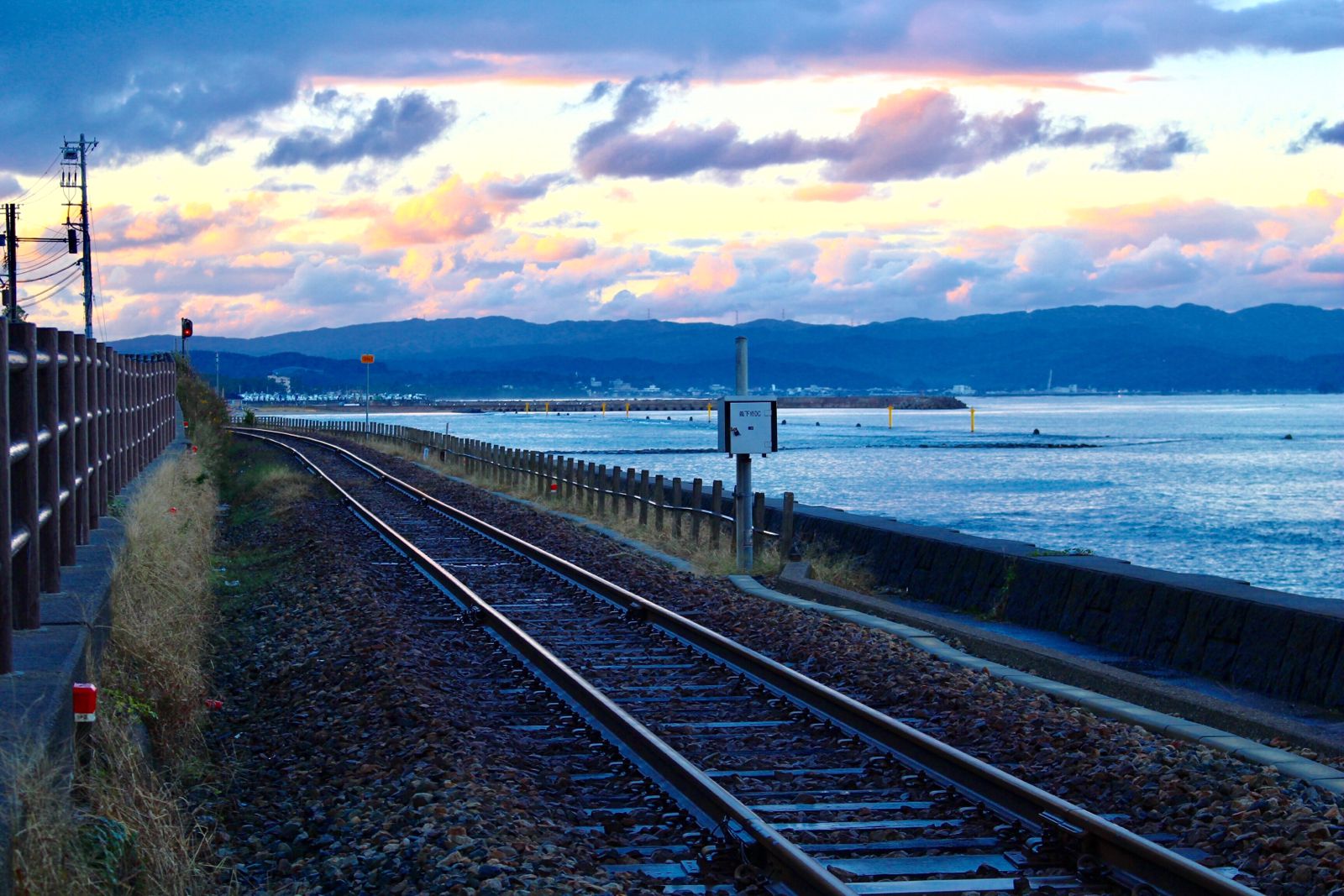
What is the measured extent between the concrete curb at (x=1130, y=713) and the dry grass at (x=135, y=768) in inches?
198

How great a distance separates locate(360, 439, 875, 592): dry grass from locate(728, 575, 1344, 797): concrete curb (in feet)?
11.7

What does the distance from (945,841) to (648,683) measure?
159 inches

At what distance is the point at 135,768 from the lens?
700 centimetres

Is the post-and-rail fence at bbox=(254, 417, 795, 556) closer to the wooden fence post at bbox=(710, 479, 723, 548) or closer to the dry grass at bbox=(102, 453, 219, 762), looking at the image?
the wooden fence post at bbox=(710, 479, 723, 548)

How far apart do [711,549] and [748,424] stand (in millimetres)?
3208

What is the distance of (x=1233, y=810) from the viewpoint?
21.4ft

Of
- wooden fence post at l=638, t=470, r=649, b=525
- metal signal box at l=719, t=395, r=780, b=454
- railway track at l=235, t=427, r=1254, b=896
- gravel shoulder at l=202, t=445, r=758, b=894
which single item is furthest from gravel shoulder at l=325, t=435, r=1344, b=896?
wooden fence post at l=638, t=470, r=649, b=525

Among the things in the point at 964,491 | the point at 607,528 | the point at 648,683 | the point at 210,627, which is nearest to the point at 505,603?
the point at 210,627

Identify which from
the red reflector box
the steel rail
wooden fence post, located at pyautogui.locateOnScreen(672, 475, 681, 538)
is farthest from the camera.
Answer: wooden fence post, located at pyautogui.locateOnScreen(672, 475, 681, 538)

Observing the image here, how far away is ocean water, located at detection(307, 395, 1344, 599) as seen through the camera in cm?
3659

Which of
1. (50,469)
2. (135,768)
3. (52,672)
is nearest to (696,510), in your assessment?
(50,469)

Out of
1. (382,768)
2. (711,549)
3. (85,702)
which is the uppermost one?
(85,702)

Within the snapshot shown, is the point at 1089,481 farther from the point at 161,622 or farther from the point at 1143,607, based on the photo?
the point at 161,622

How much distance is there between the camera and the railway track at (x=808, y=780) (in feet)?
18.9
